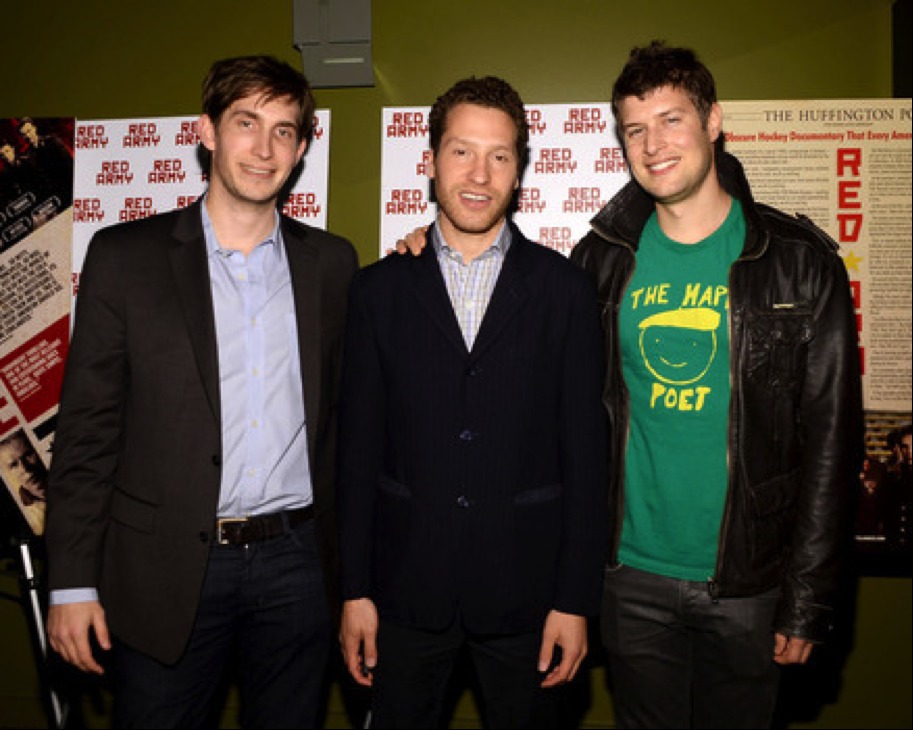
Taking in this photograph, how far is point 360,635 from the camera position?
1730 millimetres

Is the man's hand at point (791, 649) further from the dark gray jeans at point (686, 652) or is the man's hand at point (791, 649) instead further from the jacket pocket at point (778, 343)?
the jacket pocket at point (778, 343)

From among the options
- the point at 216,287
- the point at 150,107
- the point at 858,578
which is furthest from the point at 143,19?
the point at 858,578

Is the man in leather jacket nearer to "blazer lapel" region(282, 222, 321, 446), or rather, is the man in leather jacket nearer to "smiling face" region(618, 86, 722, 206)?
"smiling face" region(618, 86, 722, 206)

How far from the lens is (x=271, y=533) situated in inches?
72.1

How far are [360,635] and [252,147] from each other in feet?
4.30

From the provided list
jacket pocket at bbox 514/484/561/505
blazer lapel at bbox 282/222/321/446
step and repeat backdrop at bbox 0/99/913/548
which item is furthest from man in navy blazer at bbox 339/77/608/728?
step and repeat backdrop at bbox 0/99/913/548

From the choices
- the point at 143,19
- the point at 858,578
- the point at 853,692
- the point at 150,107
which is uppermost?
the point at 143,19

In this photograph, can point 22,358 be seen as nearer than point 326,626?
No

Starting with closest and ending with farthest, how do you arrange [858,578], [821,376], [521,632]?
[521,632], [821,376], [858,578]

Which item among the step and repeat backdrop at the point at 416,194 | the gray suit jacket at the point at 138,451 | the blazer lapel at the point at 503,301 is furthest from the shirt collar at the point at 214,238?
the step and repeat backdrop at the point at 416,194

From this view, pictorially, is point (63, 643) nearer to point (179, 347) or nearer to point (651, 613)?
point (179, 347)

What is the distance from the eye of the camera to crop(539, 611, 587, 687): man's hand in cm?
167

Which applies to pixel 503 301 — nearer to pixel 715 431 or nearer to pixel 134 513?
pixel 715 431

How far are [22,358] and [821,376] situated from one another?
9.82ft
